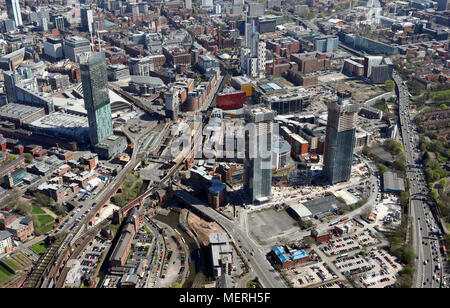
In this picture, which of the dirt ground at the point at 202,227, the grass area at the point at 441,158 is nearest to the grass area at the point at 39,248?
the dirt ground at the point at 202,227

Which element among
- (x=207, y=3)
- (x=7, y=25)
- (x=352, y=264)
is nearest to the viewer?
(x=352, y=264)

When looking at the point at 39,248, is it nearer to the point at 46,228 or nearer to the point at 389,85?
the point at 46,228

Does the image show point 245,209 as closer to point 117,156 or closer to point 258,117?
point 258,117

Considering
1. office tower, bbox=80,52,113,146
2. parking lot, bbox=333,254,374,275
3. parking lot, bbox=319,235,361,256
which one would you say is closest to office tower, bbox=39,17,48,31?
office tower, bbox=80,52,113,146

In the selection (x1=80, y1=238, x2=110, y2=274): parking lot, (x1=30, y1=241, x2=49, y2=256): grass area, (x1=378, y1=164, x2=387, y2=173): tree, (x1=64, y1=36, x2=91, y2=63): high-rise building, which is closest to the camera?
(x1=80, y1=238, x2=110, y2=274): parking lot

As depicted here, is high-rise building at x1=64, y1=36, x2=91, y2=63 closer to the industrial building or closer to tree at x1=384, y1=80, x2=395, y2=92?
the industrial building

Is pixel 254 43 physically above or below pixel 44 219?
above

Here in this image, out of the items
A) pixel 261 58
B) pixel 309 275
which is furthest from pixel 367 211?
pixel 261 58
